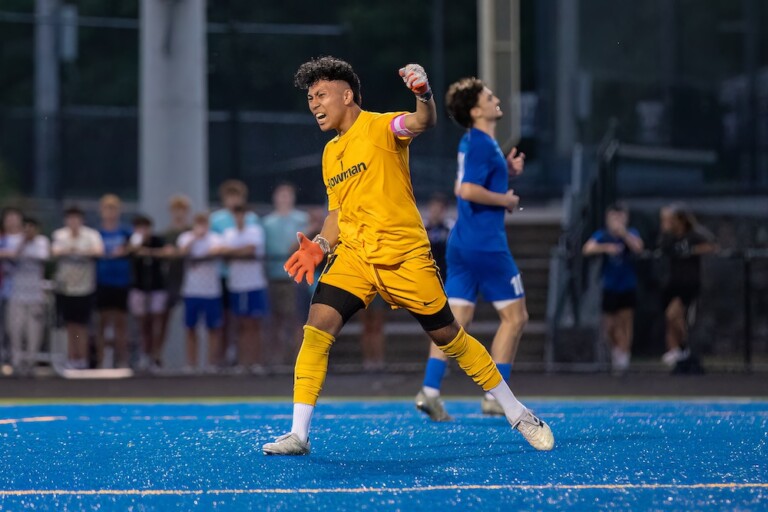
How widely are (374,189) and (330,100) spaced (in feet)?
1.66

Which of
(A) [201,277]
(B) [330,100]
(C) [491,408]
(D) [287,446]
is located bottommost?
(C) [491,408]

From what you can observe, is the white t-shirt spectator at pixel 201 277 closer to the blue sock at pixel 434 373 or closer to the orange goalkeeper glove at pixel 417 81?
the blue sock at pixel 434 373

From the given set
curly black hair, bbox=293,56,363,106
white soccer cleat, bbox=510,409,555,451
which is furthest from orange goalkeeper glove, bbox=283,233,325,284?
white soccer cleat, bbox=510,409,555,451

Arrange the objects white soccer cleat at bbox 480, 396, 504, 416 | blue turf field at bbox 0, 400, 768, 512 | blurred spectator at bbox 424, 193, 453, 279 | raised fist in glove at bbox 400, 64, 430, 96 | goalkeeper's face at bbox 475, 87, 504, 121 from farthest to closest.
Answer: blurred spectator at bbox 424, 193, 453, 279 < white soccer cleat at bbox 480, 396, 504, 416 < goalkeeper's face at bbox 475, 87, 504, 121 < raised fist in glove at bbox 400, 64, 430, 96 < blue turf field at bbox 0, 400, 768, 512

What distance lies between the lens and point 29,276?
1480 centimetres

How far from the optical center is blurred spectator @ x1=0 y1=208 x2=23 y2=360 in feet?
48.2

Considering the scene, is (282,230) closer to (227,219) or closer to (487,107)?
(227,219)

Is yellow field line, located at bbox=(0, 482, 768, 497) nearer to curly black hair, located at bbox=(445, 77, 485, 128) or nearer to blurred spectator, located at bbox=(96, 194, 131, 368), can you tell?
curly black hair, located at bbox=(445, 77, 485, 128)

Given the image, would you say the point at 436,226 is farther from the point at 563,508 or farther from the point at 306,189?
the point at 563,508

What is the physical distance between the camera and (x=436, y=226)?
1468cm

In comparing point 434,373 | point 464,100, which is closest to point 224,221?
point 464,100

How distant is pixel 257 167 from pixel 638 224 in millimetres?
5966

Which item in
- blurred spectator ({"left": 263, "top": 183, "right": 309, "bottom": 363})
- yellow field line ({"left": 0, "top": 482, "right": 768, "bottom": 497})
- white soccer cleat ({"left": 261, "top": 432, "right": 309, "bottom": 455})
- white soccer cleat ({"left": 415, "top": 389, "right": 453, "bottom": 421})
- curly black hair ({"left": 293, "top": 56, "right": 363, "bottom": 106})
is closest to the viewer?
yellow field line ({"left": 0, "top": 482, "right": 768, "bottom": 497})

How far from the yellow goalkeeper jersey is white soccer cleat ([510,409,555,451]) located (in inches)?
41.2
